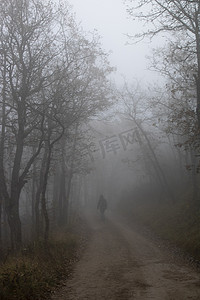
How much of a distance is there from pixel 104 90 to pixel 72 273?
43.0ft

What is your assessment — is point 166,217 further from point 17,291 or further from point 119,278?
point 17,291

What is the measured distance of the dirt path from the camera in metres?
6.74

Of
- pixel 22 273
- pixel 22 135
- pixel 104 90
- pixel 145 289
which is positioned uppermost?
pixel 104 90

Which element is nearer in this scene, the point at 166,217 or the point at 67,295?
the point at 67,295

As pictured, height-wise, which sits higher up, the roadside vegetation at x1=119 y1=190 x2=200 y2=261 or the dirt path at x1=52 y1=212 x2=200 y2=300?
the roadside vegetation at x1=119 y1=190 x2=200 y2=261

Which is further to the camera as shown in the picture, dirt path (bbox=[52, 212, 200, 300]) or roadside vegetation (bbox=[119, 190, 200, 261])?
roadside vegetation (bbox=[119, 190, 200, 261])

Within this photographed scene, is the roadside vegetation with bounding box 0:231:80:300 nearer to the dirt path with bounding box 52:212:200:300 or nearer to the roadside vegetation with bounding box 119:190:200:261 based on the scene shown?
the dirt path with bounding box 52:212:200:300

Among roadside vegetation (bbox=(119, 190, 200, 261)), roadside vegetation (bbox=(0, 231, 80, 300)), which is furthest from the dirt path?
roadside vegetation (bbox=(119, 190, 200, 261))

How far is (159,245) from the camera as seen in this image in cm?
1312

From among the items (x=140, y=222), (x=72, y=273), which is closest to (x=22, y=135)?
(x=72, y=273)

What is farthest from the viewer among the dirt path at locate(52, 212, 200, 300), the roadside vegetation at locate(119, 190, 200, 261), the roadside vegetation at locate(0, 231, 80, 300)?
the roadside vegetation at locate(119, 190, 200, 261)

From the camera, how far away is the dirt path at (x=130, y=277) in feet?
22.1

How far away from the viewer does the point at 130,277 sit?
8.10 metres

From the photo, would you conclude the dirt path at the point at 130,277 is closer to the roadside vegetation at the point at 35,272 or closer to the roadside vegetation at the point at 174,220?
the roadside vegetation at the point at 35,272
